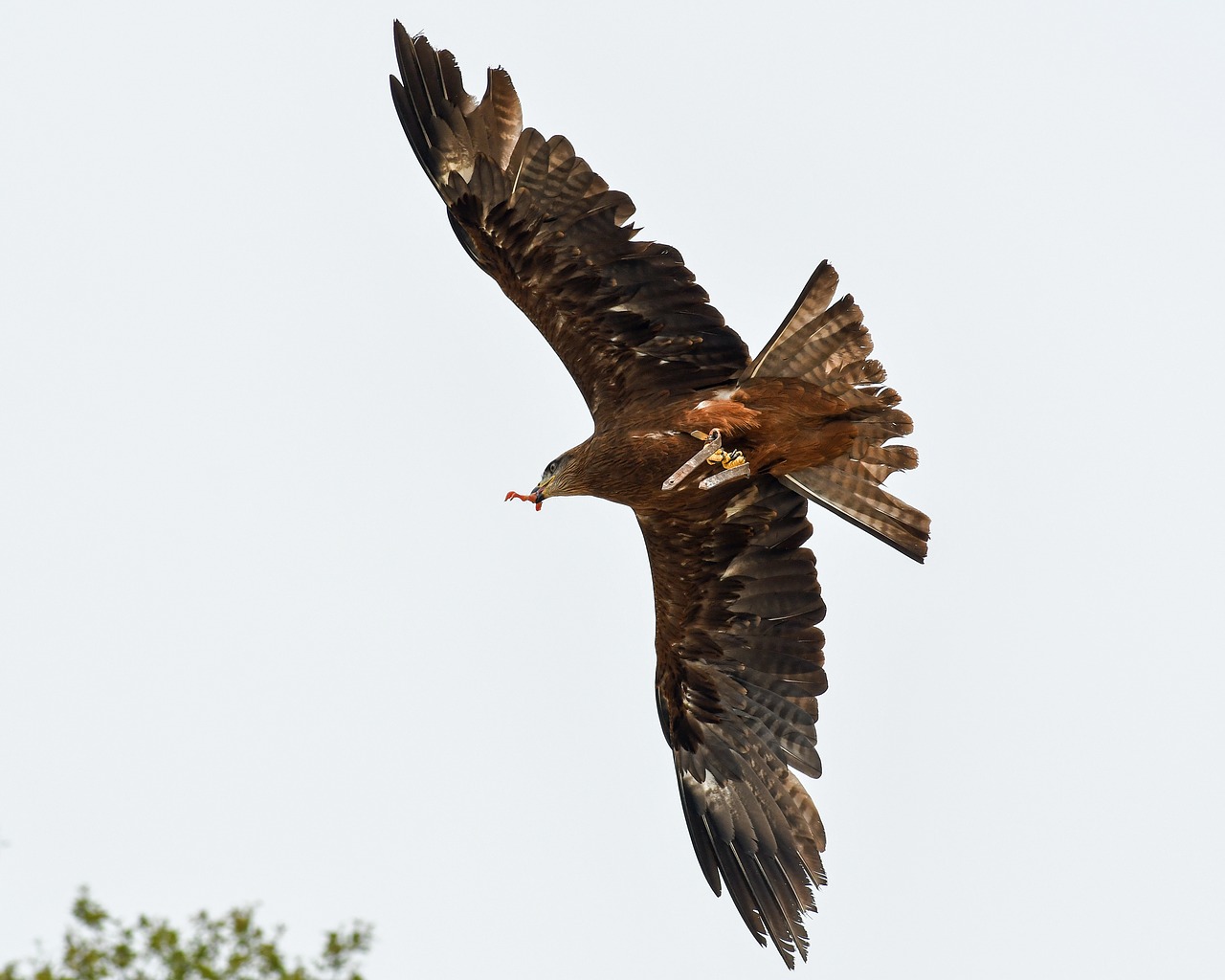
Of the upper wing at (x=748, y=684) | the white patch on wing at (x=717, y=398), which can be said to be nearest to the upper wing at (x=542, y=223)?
the white patch on wing at (x=717, y=398)

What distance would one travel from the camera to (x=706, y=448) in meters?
8.71

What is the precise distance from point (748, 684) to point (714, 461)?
1647mm

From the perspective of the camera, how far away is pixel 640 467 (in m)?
8.87

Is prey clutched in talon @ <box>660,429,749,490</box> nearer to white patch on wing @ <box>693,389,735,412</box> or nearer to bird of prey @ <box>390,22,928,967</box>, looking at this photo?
bird of prey @ <box>390,22,928,967</box>

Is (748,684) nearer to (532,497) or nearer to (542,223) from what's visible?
(532,497)

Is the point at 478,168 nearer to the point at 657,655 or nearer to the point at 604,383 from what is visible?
the point at 604,383

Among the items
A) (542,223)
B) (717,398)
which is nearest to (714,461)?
(717,398)

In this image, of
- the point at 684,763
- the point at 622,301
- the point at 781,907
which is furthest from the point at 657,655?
Result: the point at 622,301

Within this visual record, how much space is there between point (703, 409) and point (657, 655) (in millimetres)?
1861

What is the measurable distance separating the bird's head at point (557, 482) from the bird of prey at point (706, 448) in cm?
1

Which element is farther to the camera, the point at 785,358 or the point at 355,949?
the point at 785,358

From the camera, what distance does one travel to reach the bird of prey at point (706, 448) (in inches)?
338

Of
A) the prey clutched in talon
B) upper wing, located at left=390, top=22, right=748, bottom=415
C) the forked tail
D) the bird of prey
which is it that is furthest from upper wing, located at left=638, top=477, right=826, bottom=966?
upper wing, located at left=390, top=22, right=748, bottom=415

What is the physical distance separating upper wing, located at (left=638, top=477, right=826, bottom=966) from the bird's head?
685mm
